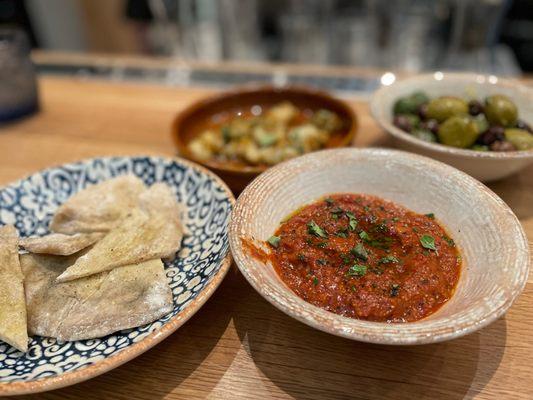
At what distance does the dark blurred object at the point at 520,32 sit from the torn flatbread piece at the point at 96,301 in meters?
4.03

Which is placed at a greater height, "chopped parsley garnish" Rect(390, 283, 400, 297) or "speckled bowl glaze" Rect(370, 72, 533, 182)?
"speckled bowl glaze" Rect(370, 72, 533, 182)

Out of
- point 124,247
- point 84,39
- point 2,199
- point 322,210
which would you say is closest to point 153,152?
point 2,199

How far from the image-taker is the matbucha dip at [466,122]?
1713 millimetres

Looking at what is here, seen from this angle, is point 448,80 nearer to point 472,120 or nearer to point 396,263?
point 472,120

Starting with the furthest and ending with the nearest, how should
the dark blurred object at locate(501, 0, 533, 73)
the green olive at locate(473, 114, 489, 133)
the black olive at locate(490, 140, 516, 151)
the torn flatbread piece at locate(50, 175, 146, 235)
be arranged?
the dark blurred object at locate(501, 0, 533, 73) → the green olive at locate(473, 114, 489, 133) → the black olive at locate(490, 140, 516, 151) → the torn flatbread piece at locate(50, 175, 146, 235)

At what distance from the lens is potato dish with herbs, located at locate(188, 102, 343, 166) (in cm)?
197

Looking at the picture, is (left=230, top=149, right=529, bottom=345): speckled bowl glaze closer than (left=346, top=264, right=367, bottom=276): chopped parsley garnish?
Yes

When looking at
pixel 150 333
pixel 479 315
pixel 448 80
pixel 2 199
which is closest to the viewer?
pixel 479 315

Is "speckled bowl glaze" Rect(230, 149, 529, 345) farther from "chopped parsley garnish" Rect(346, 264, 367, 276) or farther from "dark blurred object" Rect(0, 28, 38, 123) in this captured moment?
"dark blurred object" Rect(0, 28, 38, 123)

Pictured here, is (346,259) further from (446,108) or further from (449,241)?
(446,108)

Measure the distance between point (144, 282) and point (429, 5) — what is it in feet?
11.1

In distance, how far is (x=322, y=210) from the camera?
1.41 metres

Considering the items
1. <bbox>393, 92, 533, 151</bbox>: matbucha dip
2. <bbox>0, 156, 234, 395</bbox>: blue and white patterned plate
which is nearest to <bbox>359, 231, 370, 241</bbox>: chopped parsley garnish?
<bbox>0, 156, 234, 395</bbox>: blue and white patterned plate

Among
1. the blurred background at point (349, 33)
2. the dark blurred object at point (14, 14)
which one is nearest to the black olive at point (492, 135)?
the blurred background at point (349, 33)
